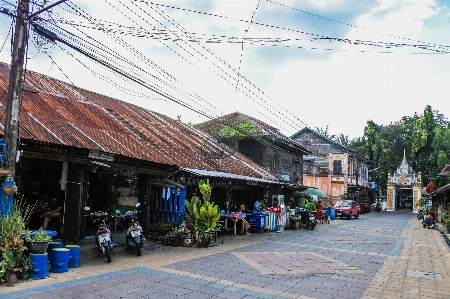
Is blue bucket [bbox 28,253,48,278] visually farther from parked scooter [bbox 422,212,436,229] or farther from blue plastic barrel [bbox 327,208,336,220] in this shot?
blue plastic barrel [bbox 327,208,336,220]

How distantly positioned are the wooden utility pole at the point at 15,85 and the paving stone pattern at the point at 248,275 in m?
2.55

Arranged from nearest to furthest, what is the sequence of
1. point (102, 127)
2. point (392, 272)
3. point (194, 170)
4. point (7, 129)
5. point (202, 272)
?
point (7, 129)
point (202, 272)
point (392, 272)
point (102, 127)
point (194, 170)

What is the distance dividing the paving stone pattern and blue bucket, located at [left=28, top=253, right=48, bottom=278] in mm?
199

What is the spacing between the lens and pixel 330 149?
42156 millimetres

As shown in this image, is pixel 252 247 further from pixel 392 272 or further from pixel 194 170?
pixel 392 272

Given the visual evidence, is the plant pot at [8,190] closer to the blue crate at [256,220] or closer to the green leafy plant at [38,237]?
the green leafy plant at [38,237]

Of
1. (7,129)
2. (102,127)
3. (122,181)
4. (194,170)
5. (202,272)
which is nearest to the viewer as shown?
(7,129)

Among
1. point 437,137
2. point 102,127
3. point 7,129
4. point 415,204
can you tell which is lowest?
point 415,204

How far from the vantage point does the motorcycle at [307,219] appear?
20.5m

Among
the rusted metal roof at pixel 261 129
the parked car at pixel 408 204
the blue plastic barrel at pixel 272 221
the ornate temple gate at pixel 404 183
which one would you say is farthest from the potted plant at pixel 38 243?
the parked car at pixel 408 204

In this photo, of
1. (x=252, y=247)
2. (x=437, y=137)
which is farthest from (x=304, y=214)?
(x=437, y=137)

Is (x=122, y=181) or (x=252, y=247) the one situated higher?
(x=122, y=181)

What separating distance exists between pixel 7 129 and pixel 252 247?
8.30m

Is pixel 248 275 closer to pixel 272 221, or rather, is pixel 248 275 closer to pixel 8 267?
pixel 8 267
